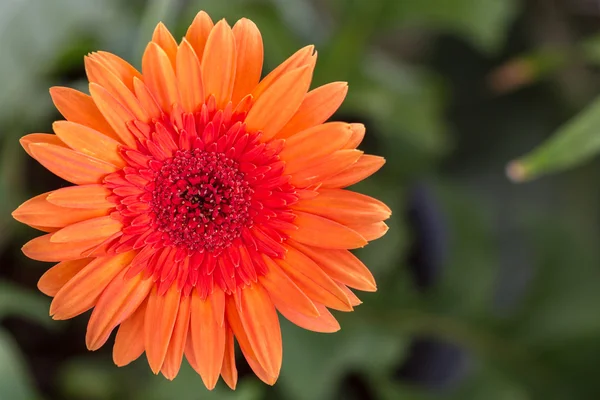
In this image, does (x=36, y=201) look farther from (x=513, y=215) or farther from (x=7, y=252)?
(x=513, y=215)

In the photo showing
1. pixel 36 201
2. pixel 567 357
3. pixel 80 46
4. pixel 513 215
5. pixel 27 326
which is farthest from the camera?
pixel 513 215

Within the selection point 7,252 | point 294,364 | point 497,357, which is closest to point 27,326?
point 7,252

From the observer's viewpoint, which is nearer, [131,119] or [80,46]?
[131,119]

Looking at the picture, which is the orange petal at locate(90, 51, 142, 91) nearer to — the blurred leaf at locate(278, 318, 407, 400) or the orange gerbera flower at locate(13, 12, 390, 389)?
→ the orange gerbera flower at locate(13, 12, 390, 389)

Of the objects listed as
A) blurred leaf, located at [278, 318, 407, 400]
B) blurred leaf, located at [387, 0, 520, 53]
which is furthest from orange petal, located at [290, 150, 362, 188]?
blurred leaf, located at [387, 0, 520, 53]

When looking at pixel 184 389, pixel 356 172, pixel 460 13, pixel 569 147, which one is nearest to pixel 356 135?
pixel 356 172
